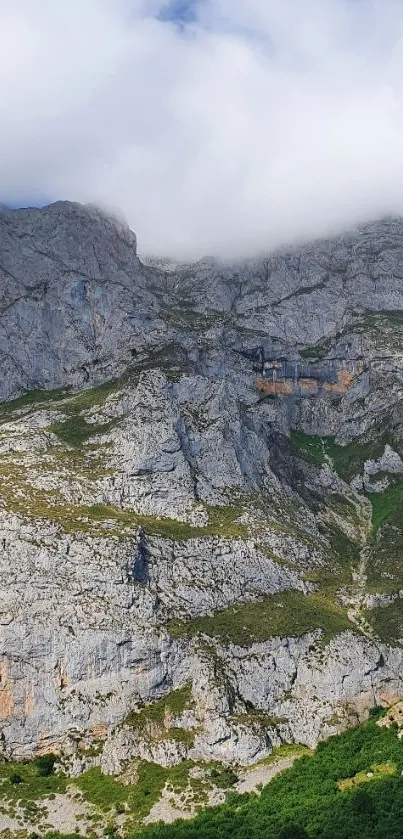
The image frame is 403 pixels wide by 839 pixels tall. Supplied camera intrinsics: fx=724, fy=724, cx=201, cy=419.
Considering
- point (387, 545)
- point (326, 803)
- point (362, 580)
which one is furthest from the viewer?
→ point (387, 545)

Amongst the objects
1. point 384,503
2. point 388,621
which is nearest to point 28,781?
point 388,621

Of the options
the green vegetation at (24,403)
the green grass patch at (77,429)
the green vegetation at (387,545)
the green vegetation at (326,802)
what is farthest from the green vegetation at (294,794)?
the green vegetation at (24,403)

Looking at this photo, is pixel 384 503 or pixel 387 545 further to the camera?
pixel 384 503

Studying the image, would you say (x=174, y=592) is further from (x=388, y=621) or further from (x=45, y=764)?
(x=388, y=621)

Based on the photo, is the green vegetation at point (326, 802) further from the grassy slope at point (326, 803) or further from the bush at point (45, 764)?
the bush at point (45, 764)

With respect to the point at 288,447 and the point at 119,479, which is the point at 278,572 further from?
the point at 288,447

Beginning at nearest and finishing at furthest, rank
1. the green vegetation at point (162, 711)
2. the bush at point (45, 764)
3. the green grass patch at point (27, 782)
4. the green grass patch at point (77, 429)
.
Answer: the green grass patch at point (27, 782), the bush at point (45, 764), the green vegetation at point (162, 711), the green grass patch at point (77, 429)

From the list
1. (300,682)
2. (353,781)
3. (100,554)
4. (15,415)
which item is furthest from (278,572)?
(15,415)
